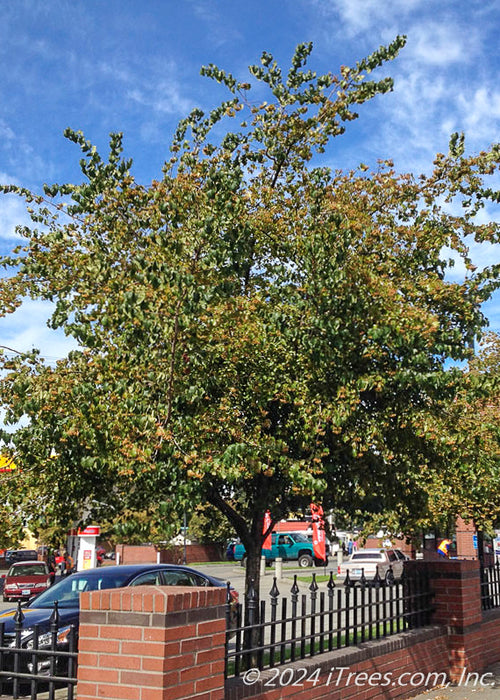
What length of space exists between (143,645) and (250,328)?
3.62m

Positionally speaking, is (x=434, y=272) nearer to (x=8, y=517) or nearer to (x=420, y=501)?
(x=420, y=501)

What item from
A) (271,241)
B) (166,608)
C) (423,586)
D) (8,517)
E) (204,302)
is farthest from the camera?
(423,586)

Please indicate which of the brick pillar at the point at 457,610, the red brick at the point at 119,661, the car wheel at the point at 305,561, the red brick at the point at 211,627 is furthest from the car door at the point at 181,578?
the car wheel at the point at 305,561

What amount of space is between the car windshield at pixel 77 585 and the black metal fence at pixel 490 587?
5.12 metres

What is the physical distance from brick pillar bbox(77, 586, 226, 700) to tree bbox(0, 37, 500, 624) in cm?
177

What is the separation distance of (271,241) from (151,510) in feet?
10.8

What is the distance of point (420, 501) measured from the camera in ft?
28.4

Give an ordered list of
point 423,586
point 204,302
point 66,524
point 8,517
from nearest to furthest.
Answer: point 204,302
point 8,517
point 66,524
point 423,586

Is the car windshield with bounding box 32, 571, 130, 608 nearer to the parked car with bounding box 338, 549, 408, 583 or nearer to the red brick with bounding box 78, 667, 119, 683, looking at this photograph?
the red brick with bounding box 78, 667, 119, 683

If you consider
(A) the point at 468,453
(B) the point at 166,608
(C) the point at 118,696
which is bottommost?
(C) the point at 118,696

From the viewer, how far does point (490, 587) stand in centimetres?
1091

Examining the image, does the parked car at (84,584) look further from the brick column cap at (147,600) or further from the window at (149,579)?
the brick column cap at (147,600)

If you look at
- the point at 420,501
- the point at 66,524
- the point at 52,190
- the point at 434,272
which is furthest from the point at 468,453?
the point at 52,190

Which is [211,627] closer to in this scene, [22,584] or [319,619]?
[319,619]
